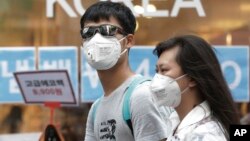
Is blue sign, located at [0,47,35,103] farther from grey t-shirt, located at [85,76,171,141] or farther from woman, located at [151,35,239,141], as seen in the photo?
woman, located at [151,35,239,141]

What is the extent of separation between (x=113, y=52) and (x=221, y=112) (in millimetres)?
1035

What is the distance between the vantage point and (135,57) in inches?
224

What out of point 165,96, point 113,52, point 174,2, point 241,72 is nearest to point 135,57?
point 174,2

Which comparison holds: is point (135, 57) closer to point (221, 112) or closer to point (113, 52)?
point (113, 52)

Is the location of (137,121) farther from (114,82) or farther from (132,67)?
(132,67)

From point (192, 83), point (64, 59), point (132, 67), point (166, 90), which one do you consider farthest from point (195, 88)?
point (64, 59)

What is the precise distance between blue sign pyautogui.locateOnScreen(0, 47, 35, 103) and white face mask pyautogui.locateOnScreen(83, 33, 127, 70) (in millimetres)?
2151

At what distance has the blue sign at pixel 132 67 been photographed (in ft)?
18.6

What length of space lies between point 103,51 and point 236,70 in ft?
8.12

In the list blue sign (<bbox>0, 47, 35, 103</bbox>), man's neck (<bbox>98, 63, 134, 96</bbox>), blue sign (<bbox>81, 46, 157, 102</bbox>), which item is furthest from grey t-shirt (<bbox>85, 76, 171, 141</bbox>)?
blue sign (<bbox>0, 47, 35, 103</bbox>)

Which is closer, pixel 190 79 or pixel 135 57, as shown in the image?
pixel 190 79

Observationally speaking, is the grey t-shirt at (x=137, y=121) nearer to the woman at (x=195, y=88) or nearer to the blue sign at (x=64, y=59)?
the woman at (x=195, y=88)

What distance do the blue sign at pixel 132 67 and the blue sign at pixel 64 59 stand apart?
8 centimetres

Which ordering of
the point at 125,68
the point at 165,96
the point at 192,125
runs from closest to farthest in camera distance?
the point at 192,125, the point at 165,96, the point at 125,68
